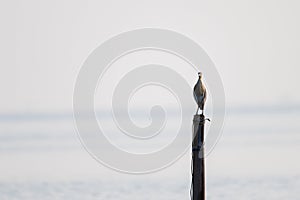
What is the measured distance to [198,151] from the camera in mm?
28219

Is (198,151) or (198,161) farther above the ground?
(198,151)

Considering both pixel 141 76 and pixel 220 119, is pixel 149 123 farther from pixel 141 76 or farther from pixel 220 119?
pixel 220 119

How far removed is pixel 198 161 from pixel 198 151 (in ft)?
0.72

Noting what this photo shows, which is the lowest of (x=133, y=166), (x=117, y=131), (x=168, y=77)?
(x=133, y=166)

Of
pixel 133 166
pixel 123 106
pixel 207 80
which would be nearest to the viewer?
pixel 207 80

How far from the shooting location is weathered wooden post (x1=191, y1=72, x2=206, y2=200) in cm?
2812

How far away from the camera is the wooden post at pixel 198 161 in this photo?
28109mm

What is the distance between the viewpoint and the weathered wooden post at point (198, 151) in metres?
28.1

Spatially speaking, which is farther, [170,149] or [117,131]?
[117,131]

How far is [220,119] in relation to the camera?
150ft

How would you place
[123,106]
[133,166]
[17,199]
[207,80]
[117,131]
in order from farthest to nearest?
[117,131], [123,106], [17,199], [133,166], [207,80]

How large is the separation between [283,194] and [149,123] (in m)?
7.42

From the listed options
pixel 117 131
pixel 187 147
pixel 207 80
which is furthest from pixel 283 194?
pixel 117 131

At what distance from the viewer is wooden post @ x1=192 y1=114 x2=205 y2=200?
28109mm
